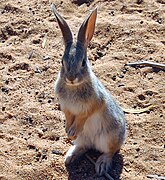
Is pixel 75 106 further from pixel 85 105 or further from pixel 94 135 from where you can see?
pixel 94 135

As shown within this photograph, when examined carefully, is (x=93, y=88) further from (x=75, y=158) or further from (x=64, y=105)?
(x=75, y=158)

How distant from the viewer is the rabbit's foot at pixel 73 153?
18.2ft

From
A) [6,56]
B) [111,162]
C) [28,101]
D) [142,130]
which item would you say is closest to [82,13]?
[6,56]

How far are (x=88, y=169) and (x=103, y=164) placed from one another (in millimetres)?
192

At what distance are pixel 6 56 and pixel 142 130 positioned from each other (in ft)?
7.52

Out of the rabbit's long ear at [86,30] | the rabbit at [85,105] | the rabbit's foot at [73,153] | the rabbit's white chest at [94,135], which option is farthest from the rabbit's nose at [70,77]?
the rabbit's foot at [73,153]

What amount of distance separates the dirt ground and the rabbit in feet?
0.68

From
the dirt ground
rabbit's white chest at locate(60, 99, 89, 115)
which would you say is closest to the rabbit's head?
rabbit's white chest at locate(60, 99, 89, 115)

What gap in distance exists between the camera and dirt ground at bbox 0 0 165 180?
5598 millimetres

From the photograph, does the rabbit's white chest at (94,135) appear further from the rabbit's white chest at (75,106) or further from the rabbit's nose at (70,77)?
the rabbit's nose at (70,77)

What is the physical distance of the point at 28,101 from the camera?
6438 millimetres

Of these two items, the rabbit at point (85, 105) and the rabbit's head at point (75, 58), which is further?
the rabbit at point (85, 105)

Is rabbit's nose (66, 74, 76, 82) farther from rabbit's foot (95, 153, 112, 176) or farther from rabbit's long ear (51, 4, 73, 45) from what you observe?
rabbit's foot (95, 153, 112, 176)

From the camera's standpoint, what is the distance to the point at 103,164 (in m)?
5.43
